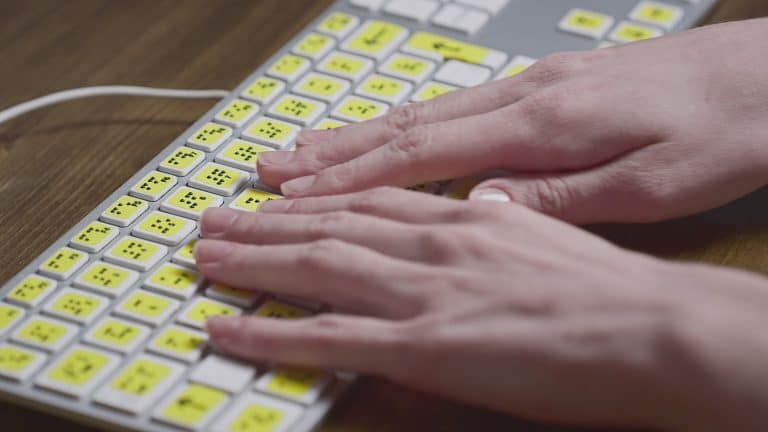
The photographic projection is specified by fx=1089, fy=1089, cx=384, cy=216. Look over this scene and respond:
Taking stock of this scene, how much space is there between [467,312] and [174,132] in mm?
462

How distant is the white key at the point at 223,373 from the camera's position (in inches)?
27.5

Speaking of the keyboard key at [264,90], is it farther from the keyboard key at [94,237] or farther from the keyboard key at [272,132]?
the keyboard key at [94,237]

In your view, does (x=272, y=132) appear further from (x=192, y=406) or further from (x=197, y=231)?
(x=192, y=406)

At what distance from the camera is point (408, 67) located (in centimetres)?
Result: 103

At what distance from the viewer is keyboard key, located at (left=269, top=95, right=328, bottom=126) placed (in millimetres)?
970

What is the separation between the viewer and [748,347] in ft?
2.04

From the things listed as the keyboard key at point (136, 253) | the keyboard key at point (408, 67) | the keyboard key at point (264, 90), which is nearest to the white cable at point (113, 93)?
the keyboard key at point (264, 90)

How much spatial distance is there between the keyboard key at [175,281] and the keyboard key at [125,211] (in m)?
0.07

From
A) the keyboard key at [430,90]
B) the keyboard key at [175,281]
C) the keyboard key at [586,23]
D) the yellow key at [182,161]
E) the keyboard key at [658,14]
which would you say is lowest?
the keyboard key at [658,14]

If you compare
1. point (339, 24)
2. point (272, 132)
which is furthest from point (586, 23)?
point (272, 132)

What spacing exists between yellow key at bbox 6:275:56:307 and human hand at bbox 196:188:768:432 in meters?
0.11

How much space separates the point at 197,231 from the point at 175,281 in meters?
0.07

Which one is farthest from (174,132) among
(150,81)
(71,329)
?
(71,329)

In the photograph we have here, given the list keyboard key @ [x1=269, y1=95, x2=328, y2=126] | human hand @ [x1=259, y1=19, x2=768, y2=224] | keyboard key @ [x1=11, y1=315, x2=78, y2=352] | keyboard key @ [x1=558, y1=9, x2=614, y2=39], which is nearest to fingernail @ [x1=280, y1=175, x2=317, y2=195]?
human hand @ [x1=259, y1=19, x2=768, y2=224]
